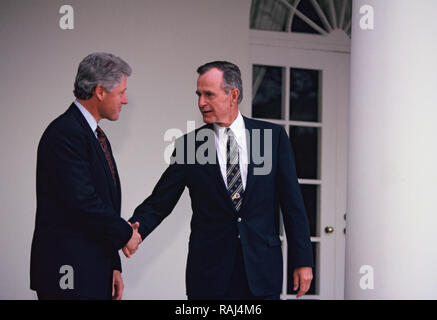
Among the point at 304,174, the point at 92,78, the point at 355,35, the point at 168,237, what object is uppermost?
the point at 355,35

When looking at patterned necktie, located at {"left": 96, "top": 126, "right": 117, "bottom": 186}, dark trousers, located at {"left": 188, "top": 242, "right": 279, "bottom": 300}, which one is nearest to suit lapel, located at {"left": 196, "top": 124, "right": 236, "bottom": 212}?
dark trousers, located at {"left": 188, "top": 242, "right": 279, "bottom": 300}

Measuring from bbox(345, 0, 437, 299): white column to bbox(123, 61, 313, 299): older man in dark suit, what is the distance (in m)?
0.36

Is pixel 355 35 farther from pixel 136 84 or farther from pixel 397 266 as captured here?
pixel 136 84

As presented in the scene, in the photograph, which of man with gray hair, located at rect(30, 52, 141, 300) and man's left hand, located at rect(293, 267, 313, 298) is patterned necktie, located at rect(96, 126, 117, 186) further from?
man's left hand, located at rect(293, 267, 313, 298)

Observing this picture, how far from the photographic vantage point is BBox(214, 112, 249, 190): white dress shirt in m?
3.44

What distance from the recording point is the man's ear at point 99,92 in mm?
3321

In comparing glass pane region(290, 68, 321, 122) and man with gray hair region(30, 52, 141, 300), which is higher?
glass pane region(290, 68, 321, 122)

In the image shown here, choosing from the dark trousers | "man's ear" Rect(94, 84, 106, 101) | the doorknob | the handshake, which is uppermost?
"man's ear" Rect(94, 84, 106, 101)

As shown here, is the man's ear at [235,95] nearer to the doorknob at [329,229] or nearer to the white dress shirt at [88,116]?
the white dress shirt at [88,116]

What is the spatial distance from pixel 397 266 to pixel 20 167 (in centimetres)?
289

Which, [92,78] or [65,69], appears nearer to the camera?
[92,78]

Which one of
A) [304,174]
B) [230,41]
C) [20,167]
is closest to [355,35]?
[230,41]

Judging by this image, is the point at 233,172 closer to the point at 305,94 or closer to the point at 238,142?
the point at 238,142

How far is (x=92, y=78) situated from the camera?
10.8ft
